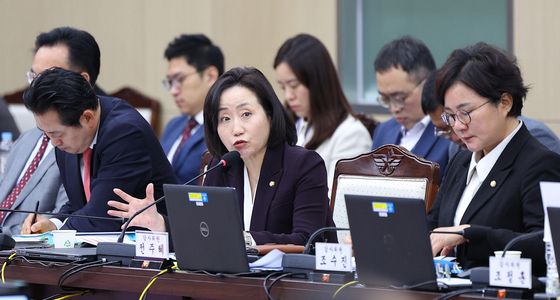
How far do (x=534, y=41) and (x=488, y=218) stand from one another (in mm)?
2658

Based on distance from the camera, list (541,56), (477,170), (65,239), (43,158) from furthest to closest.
Answer: (541,56), (43,158), (65,239), (477,170)

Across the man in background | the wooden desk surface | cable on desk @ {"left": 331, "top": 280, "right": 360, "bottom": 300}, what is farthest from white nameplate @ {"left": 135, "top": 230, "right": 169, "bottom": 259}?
the man in background

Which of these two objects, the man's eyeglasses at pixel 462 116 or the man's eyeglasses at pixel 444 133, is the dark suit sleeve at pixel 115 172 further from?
the man's eyeglasses at pixel 462 116

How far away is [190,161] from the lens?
527 cm

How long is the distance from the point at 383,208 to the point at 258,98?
3.55 ft

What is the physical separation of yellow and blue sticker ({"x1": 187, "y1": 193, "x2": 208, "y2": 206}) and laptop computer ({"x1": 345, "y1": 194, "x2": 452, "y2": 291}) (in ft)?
1.37

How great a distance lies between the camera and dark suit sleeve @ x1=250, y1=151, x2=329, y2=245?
10.9ft

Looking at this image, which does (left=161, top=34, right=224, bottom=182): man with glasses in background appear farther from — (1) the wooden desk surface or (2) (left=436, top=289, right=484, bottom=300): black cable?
(2) (left=436, top=289, right=484, bottom=300): black cable

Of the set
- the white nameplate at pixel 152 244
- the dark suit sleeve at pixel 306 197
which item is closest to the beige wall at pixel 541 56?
the dark suit sleeve at pixel 306 197

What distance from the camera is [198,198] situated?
9.04ft

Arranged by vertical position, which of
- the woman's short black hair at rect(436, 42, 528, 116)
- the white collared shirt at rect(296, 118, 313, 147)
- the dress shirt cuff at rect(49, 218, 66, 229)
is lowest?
the dress shirt cuff at rect(49, 218, 66, 229)

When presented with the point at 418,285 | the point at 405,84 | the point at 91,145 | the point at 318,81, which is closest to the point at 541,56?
the point at 405,84

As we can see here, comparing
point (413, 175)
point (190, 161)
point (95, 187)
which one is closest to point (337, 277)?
point (413, 175)

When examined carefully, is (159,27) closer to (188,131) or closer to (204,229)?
(188,131)
